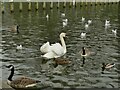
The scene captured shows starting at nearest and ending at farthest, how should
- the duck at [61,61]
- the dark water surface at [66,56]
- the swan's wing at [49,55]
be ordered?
the dark water surface at [66,56], the duck at [61,61], the swan's wing at [49,55]

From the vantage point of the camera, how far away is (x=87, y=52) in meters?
20.2

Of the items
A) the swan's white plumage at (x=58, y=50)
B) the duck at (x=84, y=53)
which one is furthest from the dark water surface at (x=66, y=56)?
the swan's white plumage at (x=58, y=50)

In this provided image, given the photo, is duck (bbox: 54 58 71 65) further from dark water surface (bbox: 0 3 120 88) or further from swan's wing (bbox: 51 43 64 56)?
swan's wing (bbox: 51 43 64 56)

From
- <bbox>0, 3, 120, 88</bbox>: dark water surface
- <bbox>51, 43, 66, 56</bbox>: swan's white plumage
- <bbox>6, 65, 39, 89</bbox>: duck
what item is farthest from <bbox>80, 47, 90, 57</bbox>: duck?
<bbox>6, 65, 39, 89</bbox>: duck

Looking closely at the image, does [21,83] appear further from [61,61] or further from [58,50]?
[58,50]

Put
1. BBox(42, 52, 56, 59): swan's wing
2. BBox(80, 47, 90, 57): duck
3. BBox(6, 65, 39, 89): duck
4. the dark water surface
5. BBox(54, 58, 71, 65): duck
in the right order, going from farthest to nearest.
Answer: BBox(80, 47, 90, 57): duck < BBox(42, 52, 56, 59): swan's wing < BBox(54, 58, 71, 65): duck < the dark water surface < BBox(6, 65, 39, 89): duck

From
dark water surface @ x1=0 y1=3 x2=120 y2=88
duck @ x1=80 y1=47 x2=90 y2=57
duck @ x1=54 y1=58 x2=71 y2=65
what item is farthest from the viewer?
duck @ x1=80 y1=47 x2=90 y2=57

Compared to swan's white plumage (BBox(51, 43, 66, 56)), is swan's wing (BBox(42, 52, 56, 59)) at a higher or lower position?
lower

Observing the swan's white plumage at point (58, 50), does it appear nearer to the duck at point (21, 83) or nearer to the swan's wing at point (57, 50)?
the swan's wing at point (57, 50)

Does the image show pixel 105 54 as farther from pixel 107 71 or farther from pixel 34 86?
pixel 34 86

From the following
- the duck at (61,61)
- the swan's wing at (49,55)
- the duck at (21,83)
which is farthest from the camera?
the swan's wing at (49,55)

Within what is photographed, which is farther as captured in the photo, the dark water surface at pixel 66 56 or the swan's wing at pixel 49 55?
the swan's wing at pixel 49 55

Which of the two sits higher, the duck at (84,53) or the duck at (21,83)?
the duck at (84,53)

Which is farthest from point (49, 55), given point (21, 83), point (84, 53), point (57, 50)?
point (21, 83)
